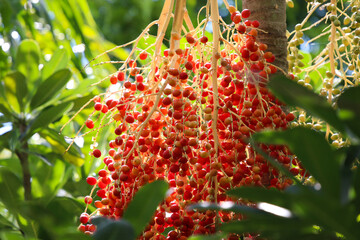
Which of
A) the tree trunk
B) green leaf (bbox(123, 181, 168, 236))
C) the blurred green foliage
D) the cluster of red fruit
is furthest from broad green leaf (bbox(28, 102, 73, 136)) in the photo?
green leaf (bbox(123, 181, 168, 236))

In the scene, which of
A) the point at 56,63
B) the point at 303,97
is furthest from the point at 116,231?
the point at 56,63

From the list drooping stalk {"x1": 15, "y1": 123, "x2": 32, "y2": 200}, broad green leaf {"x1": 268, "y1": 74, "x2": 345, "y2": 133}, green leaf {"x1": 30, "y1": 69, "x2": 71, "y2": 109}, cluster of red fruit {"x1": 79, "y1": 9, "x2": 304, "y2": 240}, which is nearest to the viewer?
broad green leaf {"x1": 268, "y1": 74, "x2": 345, "y2": 133}

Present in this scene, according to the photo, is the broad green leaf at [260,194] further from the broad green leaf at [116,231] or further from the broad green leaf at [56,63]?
the broad green leaf at [56,63]

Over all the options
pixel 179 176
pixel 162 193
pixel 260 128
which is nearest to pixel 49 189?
pixel 179 176

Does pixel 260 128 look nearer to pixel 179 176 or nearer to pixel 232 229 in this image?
pixel 179 176

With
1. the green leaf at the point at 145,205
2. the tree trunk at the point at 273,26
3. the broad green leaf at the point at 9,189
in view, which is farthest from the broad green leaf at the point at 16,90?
the green leaf at the point at 145,205

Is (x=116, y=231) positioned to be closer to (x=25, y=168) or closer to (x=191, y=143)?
(x=191, y=143)

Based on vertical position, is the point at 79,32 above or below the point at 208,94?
above

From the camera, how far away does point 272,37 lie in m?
0.79

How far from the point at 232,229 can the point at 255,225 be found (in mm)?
18

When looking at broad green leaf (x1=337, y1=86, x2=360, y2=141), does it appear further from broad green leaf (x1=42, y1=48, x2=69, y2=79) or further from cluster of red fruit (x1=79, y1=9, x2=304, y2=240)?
broad green leaf (x1=42, y1=48, x2=69, y2=79)

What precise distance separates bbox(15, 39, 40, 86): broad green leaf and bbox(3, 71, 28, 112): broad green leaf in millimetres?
37

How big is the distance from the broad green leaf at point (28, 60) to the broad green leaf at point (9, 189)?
0.24 meters

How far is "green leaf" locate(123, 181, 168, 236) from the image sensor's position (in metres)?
0.37
